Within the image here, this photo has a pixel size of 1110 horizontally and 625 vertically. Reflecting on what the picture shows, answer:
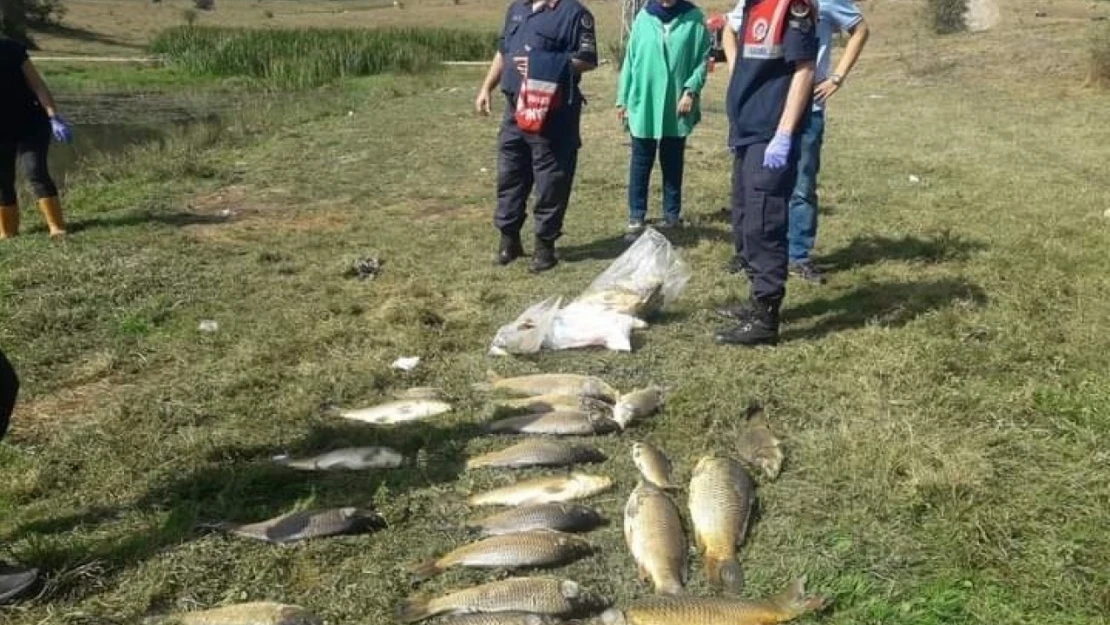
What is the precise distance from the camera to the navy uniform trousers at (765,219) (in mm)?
4539

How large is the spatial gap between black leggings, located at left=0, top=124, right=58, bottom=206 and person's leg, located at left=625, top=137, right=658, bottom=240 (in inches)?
176

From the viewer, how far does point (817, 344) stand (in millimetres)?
4770

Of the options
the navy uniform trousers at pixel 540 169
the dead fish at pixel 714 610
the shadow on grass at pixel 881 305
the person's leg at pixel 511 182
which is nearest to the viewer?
the dead fish at pixel 714 610

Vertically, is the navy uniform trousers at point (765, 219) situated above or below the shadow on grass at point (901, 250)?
above

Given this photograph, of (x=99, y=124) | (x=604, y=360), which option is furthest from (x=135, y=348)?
(x=99, y=124)

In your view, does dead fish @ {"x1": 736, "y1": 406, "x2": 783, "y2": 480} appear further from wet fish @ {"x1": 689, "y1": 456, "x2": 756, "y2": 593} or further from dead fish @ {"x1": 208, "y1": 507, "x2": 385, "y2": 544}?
dead fish @ {"x1": 208, "y1": 507, "x2": 385, "y2": 544}

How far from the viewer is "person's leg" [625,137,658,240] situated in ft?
22.5

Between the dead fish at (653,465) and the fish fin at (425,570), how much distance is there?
0.88m

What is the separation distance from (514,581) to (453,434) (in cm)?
118

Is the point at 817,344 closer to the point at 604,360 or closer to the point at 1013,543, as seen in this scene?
the point at 604,360

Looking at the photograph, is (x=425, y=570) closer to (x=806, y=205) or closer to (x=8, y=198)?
(x=806, y=205)

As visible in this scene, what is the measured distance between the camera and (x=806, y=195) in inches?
227

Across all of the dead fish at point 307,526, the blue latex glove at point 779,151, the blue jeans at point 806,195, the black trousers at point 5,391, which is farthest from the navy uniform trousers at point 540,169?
the black trousers at point 5,391

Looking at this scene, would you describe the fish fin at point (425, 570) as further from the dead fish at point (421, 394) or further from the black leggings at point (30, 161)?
the black leggings at point (30, 161)
